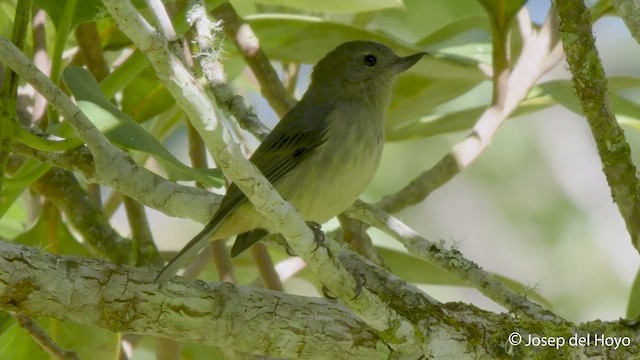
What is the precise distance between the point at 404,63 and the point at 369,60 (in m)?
0.16

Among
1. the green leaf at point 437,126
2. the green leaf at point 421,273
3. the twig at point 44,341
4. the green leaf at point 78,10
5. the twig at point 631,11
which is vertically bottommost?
the twig at point 44,341

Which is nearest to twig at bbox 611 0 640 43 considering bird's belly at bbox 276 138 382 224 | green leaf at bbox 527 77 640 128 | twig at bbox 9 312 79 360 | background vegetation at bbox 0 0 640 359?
background vegetation at bbox 0 0 640 359

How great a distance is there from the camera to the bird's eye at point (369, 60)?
4.05 meters

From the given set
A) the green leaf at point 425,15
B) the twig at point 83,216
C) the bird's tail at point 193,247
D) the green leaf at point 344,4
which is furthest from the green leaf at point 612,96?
the twig at point 83,216

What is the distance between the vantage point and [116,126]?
280cm

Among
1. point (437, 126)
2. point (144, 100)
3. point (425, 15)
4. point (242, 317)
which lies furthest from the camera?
point (425, 15)

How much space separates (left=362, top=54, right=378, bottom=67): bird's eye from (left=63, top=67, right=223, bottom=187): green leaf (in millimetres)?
1311

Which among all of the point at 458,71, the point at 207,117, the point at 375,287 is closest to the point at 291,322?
the point at 375,287

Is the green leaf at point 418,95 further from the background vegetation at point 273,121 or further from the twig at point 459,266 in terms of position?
the twig at point 459,266

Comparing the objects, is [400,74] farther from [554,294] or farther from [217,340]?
[554,294]

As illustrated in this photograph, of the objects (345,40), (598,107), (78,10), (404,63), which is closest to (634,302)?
(598,107)

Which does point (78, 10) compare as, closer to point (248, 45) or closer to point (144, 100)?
point (248, 45)

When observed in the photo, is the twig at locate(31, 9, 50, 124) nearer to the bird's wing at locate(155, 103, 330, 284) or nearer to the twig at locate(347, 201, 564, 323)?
the bird's wing at locate(155, 103, 330, 284)

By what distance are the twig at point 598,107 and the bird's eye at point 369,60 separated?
1.28 meters
